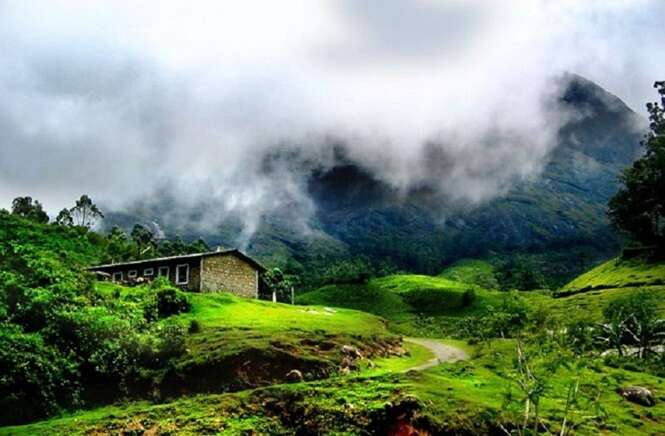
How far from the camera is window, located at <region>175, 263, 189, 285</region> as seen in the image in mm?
84125

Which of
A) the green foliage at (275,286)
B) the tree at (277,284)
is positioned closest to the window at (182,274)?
the green foliage at (275,286)

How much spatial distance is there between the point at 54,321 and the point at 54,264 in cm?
1414

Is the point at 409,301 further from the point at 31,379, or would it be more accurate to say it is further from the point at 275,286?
the point at 31,379

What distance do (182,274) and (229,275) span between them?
6.14 m

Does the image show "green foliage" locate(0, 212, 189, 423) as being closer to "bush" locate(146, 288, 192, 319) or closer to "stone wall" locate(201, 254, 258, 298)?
"bush" locate(146, 288, 192, 319)

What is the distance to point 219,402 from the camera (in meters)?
40.6

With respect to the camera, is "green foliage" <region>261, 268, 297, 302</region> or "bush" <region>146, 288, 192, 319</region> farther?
"green foliage" <region>261, 268, 297, 302</region>

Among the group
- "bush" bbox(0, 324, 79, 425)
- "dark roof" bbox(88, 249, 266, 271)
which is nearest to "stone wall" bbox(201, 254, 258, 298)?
"dark roof" bbox(88, 249, 266, 271)

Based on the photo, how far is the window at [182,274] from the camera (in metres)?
84.1

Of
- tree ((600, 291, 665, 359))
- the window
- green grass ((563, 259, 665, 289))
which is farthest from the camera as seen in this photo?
green grass ((563, 259, 665, 289))

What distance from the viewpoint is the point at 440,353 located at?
62.8 meters

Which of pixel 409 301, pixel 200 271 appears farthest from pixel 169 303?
pixel 409 301

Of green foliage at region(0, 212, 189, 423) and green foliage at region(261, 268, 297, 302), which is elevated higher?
green foliage at region(261, 268, 297, 302)

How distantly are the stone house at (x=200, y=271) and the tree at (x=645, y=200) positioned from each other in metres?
63.8
